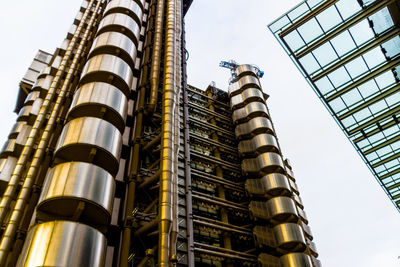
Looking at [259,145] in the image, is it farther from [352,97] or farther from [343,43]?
[343,43]

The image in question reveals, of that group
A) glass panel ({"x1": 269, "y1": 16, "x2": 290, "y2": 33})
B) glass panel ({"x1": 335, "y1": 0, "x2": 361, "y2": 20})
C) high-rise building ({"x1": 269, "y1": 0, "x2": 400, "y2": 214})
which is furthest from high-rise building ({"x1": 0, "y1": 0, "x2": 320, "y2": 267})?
glass panel ({"x1": 335, "y1": 0, "x2": 361, "y2": 20})

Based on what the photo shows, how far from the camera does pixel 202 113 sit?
38219mm

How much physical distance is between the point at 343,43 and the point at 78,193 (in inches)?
852

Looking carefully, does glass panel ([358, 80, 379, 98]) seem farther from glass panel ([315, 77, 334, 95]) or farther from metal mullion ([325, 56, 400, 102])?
glass panel ([315, 77, 334, 95])

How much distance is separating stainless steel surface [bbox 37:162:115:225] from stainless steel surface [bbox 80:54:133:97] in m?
7.59

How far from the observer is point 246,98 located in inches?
1609

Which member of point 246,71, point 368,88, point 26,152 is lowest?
point 26,152

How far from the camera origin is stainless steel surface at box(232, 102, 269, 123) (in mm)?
38719

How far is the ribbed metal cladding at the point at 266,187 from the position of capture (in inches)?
1088

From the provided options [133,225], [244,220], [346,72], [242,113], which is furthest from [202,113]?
[133,225]

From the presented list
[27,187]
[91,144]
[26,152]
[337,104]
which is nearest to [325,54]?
[337,104]

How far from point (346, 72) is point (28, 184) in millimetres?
23950

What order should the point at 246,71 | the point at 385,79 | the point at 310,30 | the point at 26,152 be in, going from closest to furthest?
the point at 26,152
the point at 310,30
the point at 385,79
the point at 246,71

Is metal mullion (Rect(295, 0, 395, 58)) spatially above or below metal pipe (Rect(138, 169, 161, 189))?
above
